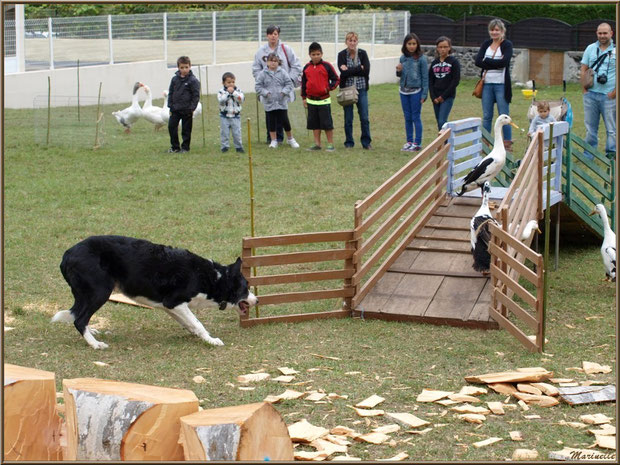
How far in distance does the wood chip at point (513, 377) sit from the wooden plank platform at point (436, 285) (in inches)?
57.6

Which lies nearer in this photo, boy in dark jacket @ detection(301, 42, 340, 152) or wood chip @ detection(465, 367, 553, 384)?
wood chip @ detection(465, 367, 553, 384)

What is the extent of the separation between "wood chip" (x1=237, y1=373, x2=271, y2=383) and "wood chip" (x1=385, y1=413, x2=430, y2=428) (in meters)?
1.22

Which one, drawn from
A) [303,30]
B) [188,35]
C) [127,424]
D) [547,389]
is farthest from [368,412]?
[303,30]

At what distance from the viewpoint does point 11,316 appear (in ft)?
28.3

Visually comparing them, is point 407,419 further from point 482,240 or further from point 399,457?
point 482,240

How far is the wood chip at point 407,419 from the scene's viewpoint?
19.5ft

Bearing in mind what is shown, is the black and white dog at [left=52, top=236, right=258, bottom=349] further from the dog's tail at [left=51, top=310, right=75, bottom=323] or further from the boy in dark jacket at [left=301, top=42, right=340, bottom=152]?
the boy in dark jacket at [left=301, top=42, right=340, bottom=152]

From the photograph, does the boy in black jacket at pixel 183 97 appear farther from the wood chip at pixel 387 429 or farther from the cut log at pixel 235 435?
the cut log at pixel 235 435

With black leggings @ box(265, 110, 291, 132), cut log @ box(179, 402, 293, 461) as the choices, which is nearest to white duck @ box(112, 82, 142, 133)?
black leggings @ box(265, 110, 291, 132)

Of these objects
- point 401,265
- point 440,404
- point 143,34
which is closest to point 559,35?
point 143,34

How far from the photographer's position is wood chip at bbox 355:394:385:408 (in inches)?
250

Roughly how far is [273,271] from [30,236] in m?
3.30

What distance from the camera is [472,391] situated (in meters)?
6.62

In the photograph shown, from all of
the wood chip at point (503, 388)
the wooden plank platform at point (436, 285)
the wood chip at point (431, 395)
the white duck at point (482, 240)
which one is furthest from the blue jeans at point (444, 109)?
the wood chip at point (431, 395)
